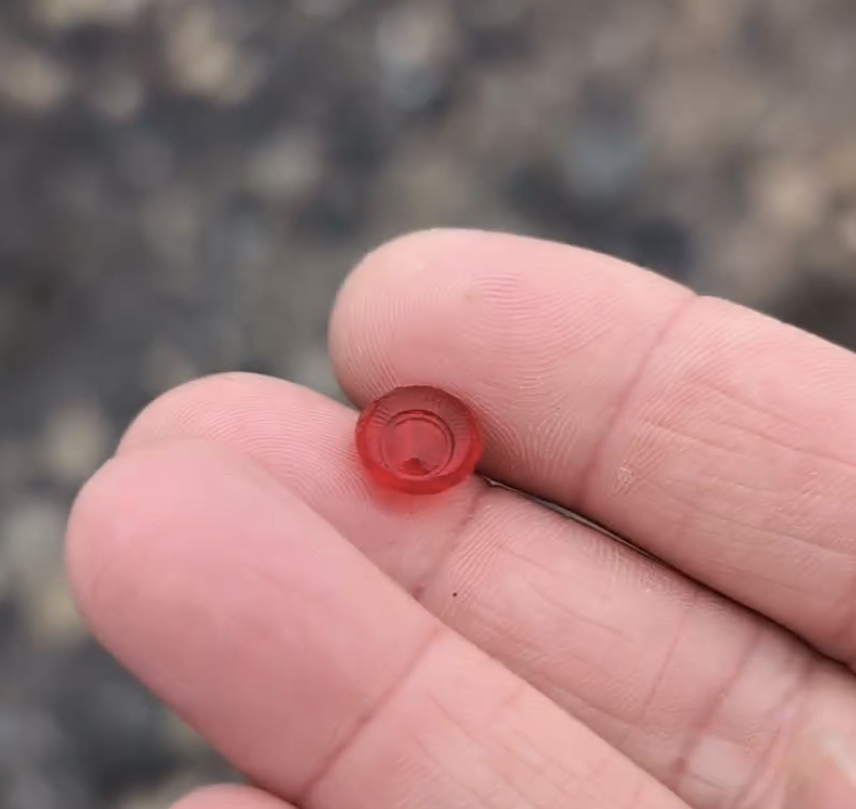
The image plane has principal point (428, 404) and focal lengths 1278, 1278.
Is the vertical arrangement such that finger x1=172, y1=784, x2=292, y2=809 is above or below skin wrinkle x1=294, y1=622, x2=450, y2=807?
below

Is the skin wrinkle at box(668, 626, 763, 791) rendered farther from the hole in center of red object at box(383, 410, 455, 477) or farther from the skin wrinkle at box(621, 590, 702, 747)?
the hole in center of red object at box(383, 410, 455, 477)

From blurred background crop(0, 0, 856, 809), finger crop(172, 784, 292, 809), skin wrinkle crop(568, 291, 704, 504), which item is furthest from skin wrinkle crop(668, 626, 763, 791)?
blurred background crop(0, 0, 856, 809)

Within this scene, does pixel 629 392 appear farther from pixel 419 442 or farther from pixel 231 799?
pixel 231 799

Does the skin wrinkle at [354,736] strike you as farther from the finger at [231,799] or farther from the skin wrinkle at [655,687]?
the skin wrinkle at [655,687]

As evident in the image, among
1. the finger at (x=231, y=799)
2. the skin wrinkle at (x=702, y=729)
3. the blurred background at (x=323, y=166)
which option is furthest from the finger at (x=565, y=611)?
the blurred background at (x=323, y=166)

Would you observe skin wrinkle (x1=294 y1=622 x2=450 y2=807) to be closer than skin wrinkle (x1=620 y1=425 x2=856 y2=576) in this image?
Yes

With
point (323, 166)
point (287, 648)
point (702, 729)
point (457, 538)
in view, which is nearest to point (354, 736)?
point (287, 648)
